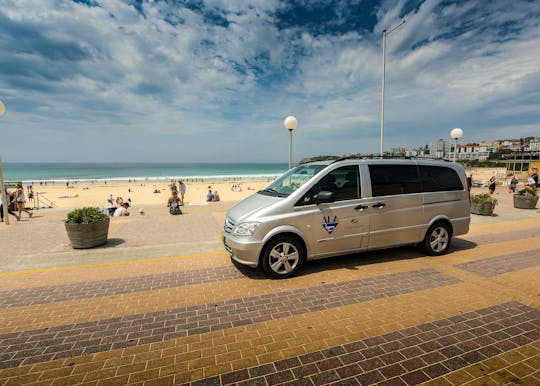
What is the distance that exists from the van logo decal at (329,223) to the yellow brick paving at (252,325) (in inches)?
31.8

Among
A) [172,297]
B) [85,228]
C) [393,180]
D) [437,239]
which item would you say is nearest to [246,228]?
[172,297]

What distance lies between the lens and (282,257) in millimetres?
4586

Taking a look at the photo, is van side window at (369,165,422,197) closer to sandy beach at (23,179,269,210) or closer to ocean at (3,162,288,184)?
sandy beach at (23,179,269,210)

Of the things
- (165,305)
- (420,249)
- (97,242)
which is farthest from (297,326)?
(97,242)

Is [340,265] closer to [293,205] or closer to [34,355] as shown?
[293,205]

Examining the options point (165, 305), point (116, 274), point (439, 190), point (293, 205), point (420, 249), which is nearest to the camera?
point (165, 305)

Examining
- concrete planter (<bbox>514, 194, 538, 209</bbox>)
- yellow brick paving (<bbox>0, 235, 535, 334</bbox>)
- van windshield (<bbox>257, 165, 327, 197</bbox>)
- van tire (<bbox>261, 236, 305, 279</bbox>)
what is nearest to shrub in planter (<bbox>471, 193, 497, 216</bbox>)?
concrete planter (<bbox>514, 194, 538, 209</bbox>)

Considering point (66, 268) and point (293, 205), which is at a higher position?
point (293, 205)

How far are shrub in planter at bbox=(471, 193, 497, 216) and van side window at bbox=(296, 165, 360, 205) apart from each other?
27.0 ft

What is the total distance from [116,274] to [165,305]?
1.84m

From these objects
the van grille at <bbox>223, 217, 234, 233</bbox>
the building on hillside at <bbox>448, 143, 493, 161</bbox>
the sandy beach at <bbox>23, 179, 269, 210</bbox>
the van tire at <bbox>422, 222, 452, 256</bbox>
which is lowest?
the sandy beach at <bbox>23, 179, 269, 210</bbox>

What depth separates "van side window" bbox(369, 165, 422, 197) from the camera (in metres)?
5.11

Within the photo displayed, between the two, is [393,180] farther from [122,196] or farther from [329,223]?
[122,196]

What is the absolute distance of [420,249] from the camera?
6.08 m
